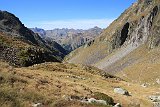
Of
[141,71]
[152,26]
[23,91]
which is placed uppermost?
[152,26]

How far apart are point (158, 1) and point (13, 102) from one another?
617 ft

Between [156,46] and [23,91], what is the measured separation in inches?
5863

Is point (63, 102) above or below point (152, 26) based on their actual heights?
below

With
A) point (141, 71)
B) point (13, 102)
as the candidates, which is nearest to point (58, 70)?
point (13, 102)

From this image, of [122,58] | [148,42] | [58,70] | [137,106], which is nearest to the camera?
[137,106]

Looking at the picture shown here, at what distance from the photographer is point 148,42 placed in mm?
176625

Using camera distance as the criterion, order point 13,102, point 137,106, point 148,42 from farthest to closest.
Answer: point 148,42 → point 137,106 → point 13,102

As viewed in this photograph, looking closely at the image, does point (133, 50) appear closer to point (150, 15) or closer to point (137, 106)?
point (150, 15)

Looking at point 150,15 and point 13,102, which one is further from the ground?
point 150,15

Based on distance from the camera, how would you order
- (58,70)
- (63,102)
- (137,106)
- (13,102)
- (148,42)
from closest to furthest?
(13,102), (63,102), (137,106), (58,70), (148,42)

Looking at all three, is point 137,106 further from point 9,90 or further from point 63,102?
→ point 9,90

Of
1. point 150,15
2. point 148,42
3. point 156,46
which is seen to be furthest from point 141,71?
point 150,15

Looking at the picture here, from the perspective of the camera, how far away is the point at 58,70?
162 feet

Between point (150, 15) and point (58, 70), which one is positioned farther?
point (150, 15)
